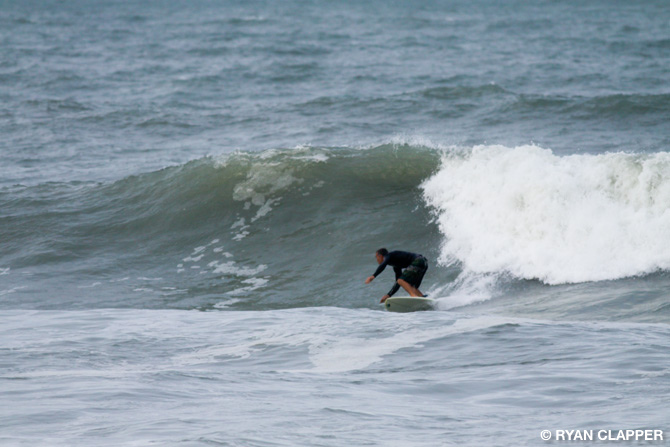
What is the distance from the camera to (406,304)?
11.4 m

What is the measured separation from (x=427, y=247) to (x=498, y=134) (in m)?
8.34

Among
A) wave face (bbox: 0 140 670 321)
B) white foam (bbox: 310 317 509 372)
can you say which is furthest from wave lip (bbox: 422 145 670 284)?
white foam (bbox: 310 317 509 372)

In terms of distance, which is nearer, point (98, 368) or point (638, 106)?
point (98, 368)

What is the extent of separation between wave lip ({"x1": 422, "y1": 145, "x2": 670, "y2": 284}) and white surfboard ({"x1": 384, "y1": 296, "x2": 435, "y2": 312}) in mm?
2227

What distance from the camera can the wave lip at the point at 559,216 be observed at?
1287 cm

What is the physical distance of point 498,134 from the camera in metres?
22.4

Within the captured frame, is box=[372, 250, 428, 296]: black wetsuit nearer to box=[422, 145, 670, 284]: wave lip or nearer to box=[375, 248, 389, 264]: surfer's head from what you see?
box=[375, 248, 389, 264]: surfer's head

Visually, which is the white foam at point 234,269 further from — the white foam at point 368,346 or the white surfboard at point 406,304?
the white foam at point 368,346

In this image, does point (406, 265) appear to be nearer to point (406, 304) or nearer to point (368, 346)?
point (406, 304)

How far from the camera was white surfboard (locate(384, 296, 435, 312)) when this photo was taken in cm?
1139

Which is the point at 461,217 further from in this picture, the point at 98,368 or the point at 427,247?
the point at 98,368

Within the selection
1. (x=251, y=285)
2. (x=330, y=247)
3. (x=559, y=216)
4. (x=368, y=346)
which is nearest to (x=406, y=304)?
(x=368, y=346)

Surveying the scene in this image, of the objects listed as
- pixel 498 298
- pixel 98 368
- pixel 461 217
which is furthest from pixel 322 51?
pixel 98 368

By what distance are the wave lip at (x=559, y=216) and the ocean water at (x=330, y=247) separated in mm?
46
